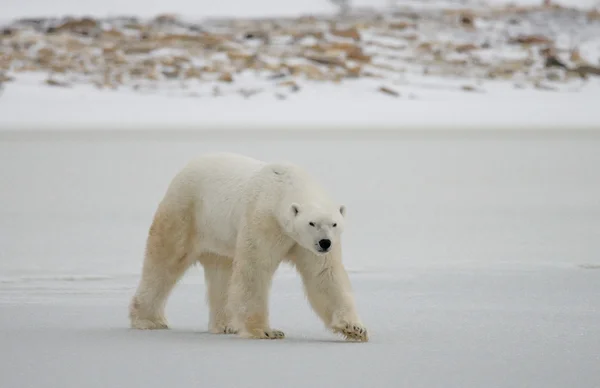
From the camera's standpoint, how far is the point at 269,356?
195 inches

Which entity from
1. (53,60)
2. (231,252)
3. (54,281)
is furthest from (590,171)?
(53,60)

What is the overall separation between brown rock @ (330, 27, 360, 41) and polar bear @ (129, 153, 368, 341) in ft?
145

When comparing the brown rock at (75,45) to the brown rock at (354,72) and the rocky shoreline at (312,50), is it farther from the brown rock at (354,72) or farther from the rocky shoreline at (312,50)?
the brown rock at (354,72)

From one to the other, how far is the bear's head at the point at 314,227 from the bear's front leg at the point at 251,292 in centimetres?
20

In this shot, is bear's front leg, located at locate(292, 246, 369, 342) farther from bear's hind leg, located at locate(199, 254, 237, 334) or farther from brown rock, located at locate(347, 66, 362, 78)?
brown rock, located at locate(347, 66, 362, 78)

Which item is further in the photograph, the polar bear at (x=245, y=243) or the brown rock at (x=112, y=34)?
the brown rock at (x=112, y=34)

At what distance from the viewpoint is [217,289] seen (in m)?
5.98

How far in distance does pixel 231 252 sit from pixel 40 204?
7653 millimetres

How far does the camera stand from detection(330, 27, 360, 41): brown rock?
5005cm

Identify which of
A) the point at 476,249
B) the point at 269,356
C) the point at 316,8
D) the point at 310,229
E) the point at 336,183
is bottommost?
the point at 316,8

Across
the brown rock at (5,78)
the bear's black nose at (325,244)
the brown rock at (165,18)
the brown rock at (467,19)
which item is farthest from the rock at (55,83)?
the bear's black nose at (325,244)

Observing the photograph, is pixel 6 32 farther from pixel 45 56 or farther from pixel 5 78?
pixel 5 78

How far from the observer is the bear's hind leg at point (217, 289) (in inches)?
229

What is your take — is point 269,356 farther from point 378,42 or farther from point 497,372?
point 378,42
